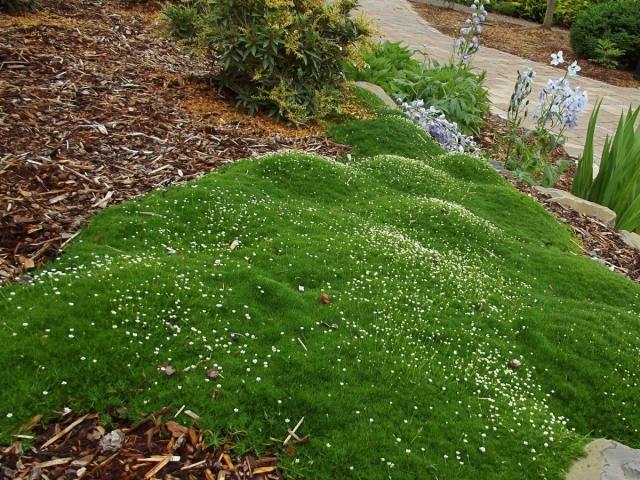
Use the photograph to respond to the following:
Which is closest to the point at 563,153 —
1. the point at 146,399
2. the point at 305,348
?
the point at 305,348

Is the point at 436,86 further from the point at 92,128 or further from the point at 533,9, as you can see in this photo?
the point at 533,9

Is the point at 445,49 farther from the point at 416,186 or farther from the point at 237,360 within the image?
the point at 237,360

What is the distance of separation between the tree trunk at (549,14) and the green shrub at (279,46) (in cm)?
1817

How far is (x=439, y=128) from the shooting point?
9.77 meters

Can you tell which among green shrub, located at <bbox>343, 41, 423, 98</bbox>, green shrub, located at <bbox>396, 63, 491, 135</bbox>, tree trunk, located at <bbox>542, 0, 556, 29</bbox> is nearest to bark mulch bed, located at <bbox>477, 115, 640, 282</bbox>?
green shrub, located at <bbox>396, 63, 491, 135</bbox>

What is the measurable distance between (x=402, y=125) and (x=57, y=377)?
6.63 m

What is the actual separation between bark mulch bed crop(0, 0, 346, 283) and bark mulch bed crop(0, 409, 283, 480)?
1.68m

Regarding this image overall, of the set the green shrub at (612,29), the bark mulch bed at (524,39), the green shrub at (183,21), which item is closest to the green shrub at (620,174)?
the green shrub at (183,21)

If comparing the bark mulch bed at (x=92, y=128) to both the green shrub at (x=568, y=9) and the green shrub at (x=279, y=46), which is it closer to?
the green shrub at (x=279, y=46)

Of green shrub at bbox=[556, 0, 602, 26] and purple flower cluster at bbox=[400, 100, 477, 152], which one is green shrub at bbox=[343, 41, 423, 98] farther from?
green shrub at bbox=[556, 0, 602, 26]

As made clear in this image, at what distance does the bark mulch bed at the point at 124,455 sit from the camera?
2963mm

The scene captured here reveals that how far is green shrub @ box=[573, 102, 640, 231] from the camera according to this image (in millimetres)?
8117

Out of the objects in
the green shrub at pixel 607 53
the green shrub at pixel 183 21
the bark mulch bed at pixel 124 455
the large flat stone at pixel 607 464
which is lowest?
the bark mulch bed at pixel 124 455

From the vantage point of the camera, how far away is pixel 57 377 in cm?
333
